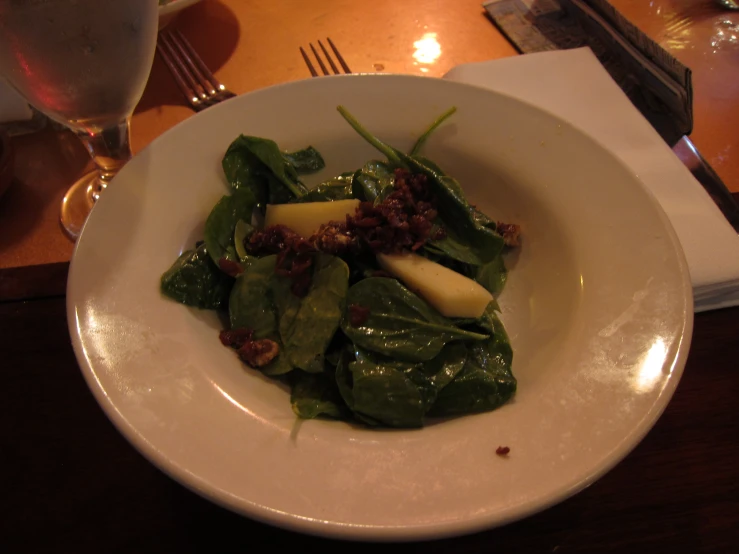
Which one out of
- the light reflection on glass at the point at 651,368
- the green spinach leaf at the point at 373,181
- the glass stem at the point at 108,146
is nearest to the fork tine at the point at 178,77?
the glass stem at the point at 108,146

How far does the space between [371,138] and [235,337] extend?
2.37ft

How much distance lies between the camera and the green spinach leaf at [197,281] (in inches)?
45.3

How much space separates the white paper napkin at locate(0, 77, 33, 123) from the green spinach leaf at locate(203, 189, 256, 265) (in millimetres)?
905

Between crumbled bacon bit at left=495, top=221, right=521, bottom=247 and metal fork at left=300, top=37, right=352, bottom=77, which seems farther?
metal fork at left=300, top=37, right=352, bottom=77

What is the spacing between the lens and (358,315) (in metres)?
1.16

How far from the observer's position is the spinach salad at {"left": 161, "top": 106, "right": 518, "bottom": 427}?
3.62ft

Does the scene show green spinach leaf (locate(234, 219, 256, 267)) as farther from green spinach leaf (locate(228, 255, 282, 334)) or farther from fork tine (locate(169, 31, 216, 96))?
fork tine (locate(169, 31, 216, 96))

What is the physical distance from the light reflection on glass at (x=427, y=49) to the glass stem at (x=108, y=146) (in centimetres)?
124

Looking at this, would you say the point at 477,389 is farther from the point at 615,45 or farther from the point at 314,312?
the point at 615,45

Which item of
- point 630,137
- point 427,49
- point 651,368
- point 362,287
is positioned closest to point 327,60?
point 427,49

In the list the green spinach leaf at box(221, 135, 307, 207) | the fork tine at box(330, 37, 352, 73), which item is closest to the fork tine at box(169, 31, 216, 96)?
the fork tine at box(330, 37, 352, 73)

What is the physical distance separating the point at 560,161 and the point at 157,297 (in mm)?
1099

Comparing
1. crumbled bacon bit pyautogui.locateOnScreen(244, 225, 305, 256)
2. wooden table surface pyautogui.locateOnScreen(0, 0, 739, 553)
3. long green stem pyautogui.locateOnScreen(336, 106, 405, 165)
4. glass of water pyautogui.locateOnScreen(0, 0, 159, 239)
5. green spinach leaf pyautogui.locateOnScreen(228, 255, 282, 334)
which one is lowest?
wooden table surface pyautogui.locateOnScreen(0, 0, 739, 553)

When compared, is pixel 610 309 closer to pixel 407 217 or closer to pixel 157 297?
pixel 407 217
